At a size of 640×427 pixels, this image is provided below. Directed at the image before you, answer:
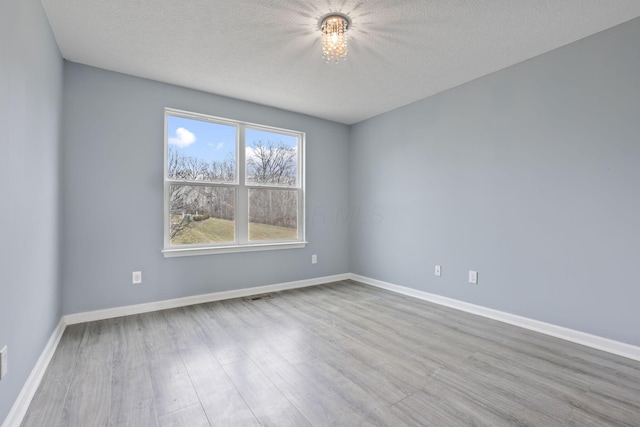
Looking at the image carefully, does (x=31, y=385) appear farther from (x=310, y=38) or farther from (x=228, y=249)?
(x=310, y=38)

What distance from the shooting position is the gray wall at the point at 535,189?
89.4 inches

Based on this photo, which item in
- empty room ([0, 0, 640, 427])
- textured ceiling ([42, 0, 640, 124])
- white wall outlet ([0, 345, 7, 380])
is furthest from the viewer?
textured ceiling ([42, 0, 640, 124])

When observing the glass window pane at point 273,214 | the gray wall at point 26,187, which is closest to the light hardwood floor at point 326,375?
the gray wall at point 26,187

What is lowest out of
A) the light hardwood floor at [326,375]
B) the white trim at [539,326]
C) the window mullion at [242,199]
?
the light hardwood floor at [326,375]

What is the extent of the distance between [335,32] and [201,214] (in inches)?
97.5

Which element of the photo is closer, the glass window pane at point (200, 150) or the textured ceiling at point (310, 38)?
the textured ceiling at point (310, 38)

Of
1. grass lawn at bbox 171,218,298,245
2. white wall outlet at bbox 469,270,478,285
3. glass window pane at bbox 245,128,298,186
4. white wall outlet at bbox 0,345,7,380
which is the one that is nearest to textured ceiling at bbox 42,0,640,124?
glass window pane at bbox 245,128,298,186

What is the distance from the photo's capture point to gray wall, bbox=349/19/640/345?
7.45 feet

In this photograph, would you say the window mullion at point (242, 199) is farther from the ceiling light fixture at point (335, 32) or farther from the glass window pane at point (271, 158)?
the ceiling light fixture at point (335, 32)

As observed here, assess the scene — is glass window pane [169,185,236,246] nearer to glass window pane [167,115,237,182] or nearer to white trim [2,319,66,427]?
glass window pane [167,115,237,182]

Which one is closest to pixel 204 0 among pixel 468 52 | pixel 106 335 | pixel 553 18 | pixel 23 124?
pixel 23 124

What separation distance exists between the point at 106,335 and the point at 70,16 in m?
2.55

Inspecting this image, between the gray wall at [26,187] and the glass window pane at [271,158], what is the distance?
1.99 m

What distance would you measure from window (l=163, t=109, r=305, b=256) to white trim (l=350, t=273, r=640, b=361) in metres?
1.84
